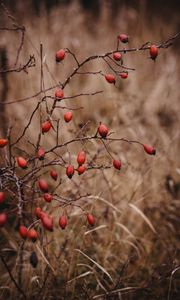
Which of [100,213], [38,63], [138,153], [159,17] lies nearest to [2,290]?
[100,213]

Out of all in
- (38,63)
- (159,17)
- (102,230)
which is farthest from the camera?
(159,17)

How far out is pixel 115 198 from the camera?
2.19m

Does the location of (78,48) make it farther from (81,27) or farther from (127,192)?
(127,192)

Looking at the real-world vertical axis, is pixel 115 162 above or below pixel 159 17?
below

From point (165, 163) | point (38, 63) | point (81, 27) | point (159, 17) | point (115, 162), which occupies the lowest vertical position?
point (165, 163)

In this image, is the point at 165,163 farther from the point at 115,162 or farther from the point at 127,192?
the point at 115,162

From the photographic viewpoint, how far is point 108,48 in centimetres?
409

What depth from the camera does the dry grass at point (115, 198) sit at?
167cm

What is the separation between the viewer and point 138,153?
2.53m

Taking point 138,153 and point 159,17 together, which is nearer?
point 138,153

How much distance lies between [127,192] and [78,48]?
84.4 inches

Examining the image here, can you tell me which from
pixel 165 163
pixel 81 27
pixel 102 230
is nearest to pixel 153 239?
pixel 102 230

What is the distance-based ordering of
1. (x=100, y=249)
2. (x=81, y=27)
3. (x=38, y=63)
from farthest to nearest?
(x=81, y=27), (x=38, y=63), (x=100, y=249)

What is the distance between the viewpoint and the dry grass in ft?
5.47
